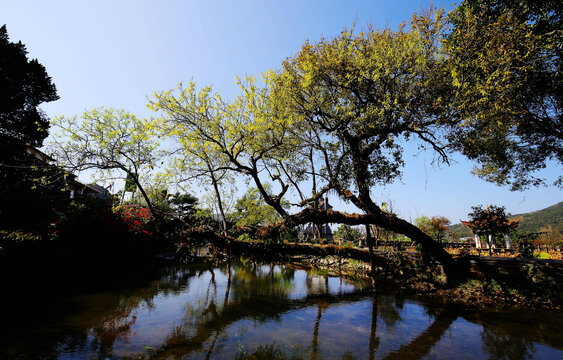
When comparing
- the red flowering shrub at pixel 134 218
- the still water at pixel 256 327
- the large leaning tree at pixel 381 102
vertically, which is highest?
the large leaning tree at pixel 381 102

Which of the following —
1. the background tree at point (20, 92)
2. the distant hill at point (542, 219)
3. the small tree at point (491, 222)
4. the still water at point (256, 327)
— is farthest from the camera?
the distant hill at point (542, 219)

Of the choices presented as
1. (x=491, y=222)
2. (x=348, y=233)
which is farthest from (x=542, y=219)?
(x=491, y=222)

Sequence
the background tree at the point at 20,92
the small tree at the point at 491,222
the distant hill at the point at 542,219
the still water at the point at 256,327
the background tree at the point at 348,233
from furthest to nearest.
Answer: the distant hill at the point at 542,219 < the background tree at the point at 348,233 < the background tree at the point at 20,92 < the small tree at the point at 491,222 < the still water at the point at 256,327

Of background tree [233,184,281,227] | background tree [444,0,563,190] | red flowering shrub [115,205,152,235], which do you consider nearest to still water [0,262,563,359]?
red flowering shrub [115,205,152,235]

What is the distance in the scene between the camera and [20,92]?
1770 centimetres

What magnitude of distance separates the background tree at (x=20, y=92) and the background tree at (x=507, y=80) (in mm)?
23848

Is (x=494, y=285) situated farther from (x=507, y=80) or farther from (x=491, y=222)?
(x=507, y=80)

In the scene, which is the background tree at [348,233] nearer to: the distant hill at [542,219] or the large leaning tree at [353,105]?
the large leaning tree at [353,105]

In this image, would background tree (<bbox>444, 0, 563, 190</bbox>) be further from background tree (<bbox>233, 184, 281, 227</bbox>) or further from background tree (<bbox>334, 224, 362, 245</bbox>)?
background tree (<bbox>334, 224, 362, 245</bbox>)

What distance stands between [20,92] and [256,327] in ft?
78.7

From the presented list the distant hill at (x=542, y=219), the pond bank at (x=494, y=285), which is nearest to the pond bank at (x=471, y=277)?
the pond bank at (x=494, y=285)

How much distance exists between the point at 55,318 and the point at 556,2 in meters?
20.8

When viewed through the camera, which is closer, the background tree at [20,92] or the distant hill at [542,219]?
the background tree at [20,92]

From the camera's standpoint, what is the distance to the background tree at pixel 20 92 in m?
16.5
